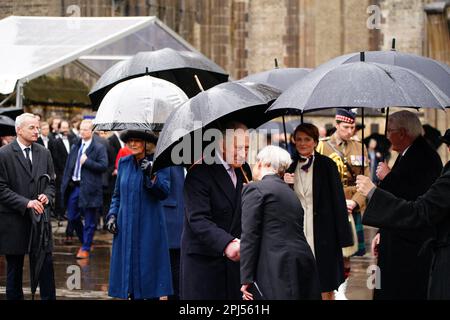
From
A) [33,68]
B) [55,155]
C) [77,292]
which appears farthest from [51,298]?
[55,155]

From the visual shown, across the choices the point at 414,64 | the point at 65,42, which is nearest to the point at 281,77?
the point at 414,64

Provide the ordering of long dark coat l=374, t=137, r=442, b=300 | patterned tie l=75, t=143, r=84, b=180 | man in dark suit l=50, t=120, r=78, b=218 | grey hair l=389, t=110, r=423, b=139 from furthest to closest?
man in dark suit l=50, t=120, r=78, b=218 < patterned tie l=75, t=143, r=84, b=180 < grey hair l=389, t=110, r=423, b=139 < long dark coat l=374, t=137, r=442, b=300

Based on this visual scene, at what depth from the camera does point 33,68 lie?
16531 millimetres

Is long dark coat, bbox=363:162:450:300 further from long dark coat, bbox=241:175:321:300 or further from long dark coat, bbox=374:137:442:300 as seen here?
long dark coat, bbox=374:137:442:300

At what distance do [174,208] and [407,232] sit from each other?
8.81 feet

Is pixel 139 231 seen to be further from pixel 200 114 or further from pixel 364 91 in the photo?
pixel 364 91

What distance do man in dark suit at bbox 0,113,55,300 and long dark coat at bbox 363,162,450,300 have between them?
405 cm

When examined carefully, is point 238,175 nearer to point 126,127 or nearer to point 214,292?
point 214,292

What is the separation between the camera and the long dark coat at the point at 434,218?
300 inches

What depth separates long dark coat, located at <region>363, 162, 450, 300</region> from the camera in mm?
7621

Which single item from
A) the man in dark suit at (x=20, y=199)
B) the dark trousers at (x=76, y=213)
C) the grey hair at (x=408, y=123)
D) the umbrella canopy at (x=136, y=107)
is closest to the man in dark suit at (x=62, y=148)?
the dark trousers at (x=76, y=213)

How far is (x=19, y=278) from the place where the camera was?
35.9ft

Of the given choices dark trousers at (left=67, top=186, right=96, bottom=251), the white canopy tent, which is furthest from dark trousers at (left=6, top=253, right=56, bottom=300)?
dark trousers at (left=67, top=186, right=96, bottom=251)

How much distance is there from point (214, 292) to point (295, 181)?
5.99 feet
